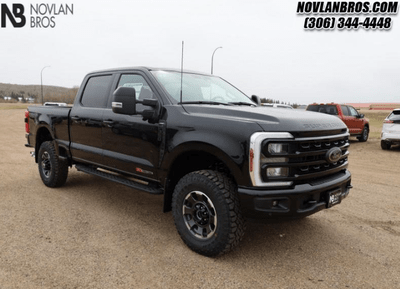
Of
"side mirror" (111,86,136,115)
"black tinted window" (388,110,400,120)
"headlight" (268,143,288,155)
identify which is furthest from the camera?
"black tinted window" (388,110,400,120)

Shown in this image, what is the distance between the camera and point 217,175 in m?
3.20

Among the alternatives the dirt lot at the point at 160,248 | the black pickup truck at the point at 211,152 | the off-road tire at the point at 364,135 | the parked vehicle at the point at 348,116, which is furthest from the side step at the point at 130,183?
the off-road tire at the point at 364,135

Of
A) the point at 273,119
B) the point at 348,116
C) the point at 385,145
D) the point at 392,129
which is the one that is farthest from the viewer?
the point at 348,116

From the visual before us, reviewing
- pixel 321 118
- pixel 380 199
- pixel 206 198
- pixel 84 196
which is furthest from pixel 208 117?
pixel 380 199

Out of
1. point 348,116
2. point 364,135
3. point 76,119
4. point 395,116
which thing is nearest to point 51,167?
point 76,119

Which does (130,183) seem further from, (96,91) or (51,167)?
(51,167)

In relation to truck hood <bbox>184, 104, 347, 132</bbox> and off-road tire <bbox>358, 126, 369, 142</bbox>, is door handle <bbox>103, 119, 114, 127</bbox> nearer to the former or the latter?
truck hood <bbox>184, 104, 347, 132</bbox>

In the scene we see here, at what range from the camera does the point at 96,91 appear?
490 centimetres

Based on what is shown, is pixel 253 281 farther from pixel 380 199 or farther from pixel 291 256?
pixel 380 199

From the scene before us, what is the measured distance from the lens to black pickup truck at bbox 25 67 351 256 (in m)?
2.91

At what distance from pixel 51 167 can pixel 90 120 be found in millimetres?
1477

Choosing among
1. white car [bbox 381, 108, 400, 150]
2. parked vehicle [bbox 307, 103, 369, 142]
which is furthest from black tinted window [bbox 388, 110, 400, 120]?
parked vehicle [bbox 307, 103, 369, 142]

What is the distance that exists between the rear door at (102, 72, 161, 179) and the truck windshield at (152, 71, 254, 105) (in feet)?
0.71

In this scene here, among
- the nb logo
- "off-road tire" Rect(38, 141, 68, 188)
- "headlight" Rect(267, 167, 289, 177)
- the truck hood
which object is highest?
the nb logo
